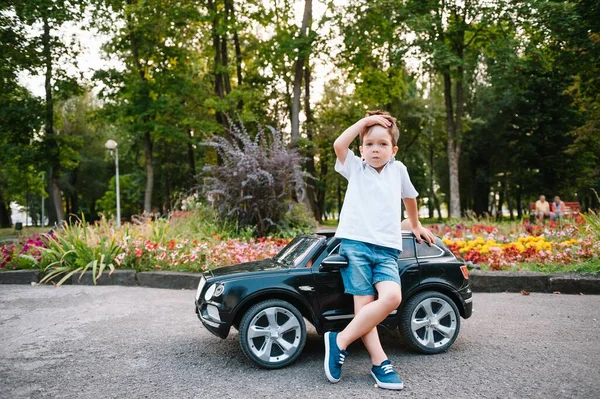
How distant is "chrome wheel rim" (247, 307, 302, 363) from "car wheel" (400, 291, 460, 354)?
991 mm

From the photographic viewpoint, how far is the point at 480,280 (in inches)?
277

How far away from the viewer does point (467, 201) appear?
41625 mm

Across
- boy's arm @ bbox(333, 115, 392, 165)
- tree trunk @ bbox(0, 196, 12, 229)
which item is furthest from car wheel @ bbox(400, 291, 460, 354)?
tree trunk @ bbox(0, 196, 12, 229)

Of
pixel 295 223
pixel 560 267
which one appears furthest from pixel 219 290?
pixel 295 223

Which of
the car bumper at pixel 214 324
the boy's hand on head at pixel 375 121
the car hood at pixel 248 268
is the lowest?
the car bumper at pixel 214 324

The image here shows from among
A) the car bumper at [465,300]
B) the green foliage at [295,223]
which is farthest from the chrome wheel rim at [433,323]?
the green foliage at [295,223]

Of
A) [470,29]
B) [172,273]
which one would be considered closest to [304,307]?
[172,273]

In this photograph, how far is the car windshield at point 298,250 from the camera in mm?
4250

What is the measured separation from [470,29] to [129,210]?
118 feet

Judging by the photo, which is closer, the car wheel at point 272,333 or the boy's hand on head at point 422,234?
the car wheel at point 272,333

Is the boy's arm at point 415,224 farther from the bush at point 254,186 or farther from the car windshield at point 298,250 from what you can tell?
the bush at point 254,186

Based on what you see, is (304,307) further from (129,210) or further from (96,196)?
(96,196)

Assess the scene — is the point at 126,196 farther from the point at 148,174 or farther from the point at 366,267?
the point at 366,267

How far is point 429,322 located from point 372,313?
0.96m
